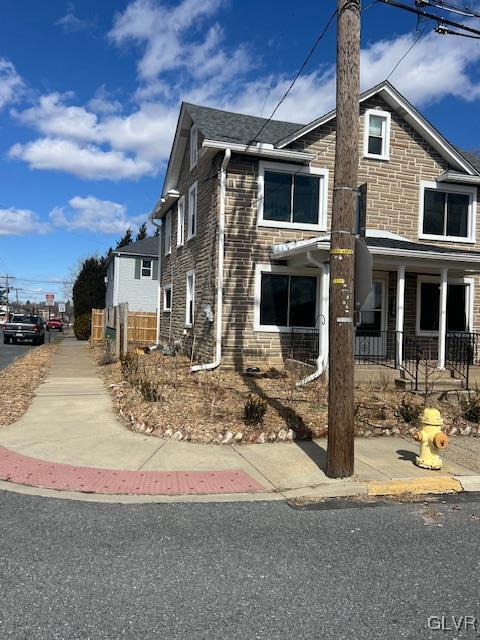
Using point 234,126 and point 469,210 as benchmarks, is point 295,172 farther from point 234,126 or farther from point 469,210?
point 469,210

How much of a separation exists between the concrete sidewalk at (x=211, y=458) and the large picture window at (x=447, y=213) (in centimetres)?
857

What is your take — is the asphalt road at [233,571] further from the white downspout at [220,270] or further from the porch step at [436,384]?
the white downspout at [220,270]

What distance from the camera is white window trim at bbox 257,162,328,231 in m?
13.8

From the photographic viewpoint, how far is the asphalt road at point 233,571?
126 inches

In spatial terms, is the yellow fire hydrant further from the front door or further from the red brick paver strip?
the front door

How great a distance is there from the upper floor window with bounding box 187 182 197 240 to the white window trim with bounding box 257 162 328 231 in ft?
9.59

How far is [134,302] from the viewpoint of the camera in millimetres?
35188

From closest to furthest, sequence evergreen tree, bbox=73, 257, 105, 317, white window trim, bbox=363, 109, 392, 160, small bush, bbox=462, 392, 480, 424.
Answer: small bush, bbox=462, 392, 480, 424 → white window trim, bbox=363, 109, 392, 160 → evergreen tree, bbox=73, 257, 105, 317

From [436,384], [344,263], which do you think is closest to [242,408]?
[344,263]

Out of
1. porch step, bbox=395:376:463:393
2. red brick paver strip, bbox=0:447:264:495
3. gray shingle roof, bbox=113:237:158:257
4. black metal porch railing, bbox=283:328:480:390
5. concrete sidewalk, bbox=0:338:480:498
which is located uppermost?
gray shingle roof, bbox=113:237:158:257

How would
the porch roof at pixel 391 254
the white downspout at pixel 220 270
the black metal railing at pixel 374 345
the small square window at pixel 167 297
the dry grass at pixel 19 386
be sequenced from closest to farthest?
the dry grass at pixel 19 386
the porch roof at pixel 391 254
the white downspout at pixel 220 270
the black metal railing at pixel 374 345
the small square window at pixel 167 297

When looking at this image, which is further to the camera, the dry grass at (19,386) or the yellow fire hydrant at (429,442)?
the dry grass at (19,386)

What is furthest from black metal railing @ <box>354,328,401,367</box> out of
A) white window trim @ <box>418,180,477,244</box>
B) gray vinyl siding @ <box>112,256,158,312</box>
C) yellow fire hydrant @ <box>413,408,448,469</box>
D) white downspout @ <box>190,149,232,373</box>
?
gray vinyl siding @ <box>112,256,158,312</box>

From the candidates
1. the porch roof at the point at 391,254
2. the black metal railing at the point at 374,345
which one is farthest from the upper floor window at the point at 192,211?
the black metal railing at the point at 374,345
